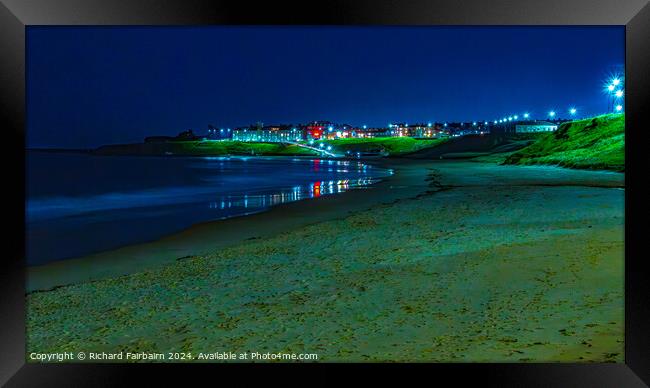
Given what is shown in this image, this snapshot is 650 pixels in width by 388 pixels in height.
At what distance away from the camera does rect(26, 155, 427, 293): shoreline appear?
7.00 metres

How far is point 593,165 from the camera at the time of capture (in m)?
24.8

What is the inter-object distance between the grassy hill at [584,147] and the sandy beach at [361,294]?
17569 millimetres

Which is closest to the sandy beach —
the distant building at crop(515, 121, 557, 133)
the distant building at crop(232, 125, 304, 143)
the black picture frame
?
the black picture frame

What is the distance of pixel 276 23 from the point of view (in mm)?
3309

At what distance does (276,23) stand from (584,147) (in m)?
34.1

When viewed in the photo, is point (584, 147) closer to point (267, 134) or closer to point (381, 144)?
point (381, 144)

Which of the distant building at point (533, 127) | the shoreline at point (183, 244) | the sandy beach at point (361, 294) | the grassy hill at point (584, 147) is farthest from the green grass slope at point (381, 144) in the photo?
the sandy beach at point (361, 294)

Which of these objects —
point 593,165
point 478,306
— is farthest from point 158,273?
point 593,165

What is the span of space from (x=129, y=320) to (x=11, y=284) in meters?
1.60

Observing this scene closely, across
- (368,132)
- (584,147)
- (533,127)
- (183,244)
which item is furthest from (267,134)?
(183,244)

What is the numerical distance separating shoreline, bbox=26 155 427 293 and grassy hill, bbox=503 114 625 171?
1532 cm

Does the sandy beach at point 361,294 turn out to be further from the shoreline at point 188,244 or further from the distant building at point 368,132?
the distant building at point 368,132

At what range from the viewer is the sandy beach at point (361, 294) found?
12.7 feet

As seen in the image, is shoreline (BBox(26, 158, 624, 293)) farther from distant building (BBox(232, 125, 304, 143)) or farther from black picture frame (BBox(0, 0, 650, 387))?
distant building (BBox(232, 125, 304, 143))
